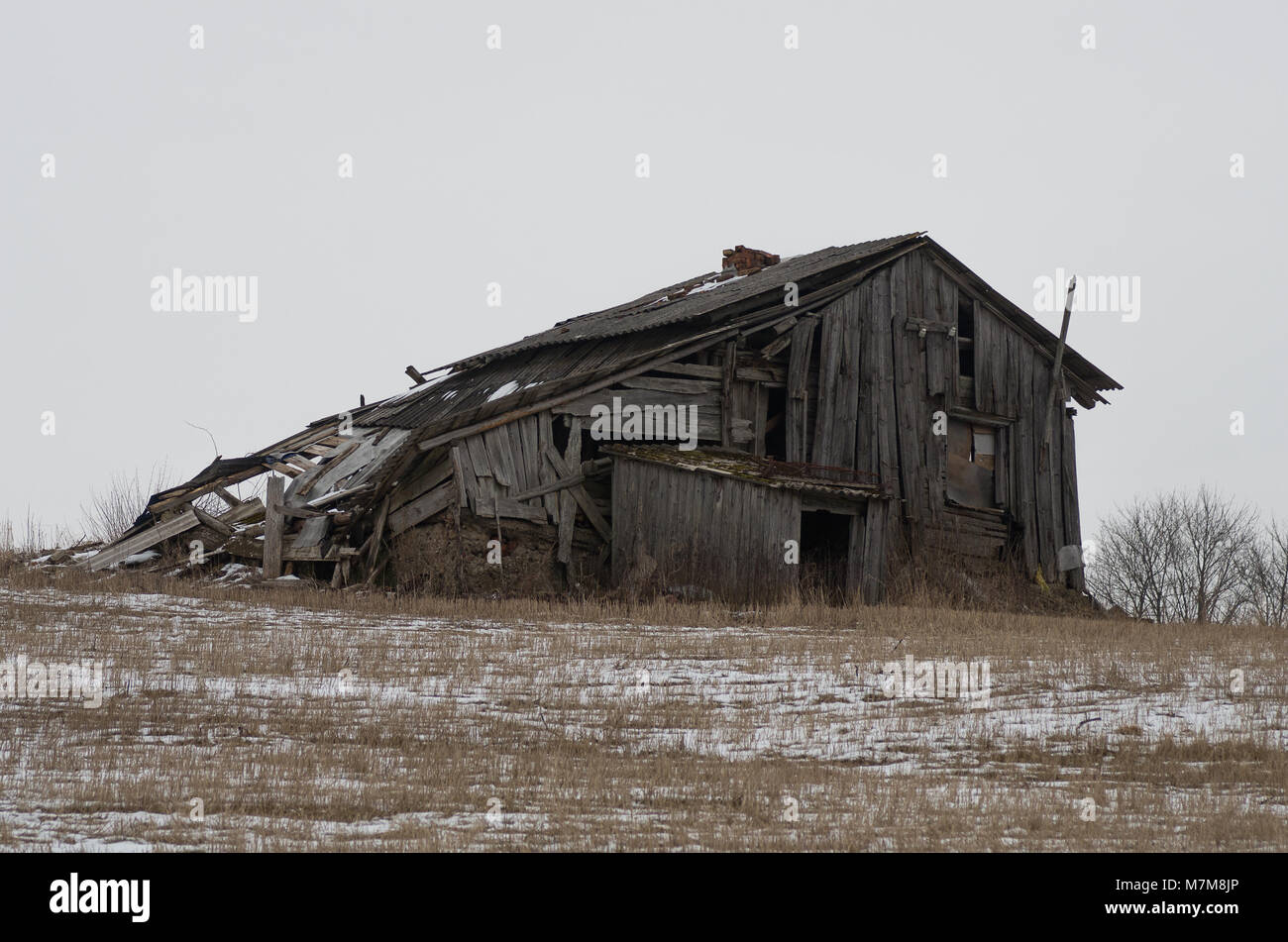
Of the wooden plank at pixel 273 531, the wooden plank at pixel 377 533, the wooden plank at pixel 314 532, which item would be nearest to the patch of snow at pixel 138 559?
the wooden plank at pixel 273 531

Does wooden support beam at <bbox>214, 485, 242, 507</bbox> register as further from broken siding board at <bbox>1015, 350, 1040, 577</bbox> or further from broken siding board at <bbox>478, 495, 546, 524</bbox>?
broken siding board at <bbox>1015, 350, 1040, 577</bbox>

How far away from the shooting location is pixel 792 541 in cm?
2338

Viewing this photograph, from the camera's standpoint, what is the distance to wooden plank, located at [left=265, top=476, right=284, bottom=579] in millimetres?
24844

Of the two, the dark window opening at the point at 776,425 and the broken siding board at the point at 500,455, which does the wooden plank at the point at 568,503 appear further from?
the dark window opening at the point at 776,425

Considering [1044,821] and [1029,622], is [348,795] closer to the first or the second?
[1044,821]

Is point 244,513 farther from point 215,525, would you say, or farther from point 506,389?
point 506,389

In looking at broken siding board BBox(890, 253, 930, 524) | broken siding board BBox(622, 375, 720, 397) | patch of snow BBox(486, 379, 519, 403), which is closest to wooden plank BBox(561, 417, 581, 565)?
broken siding board BBox(622, 375, 720, 397)

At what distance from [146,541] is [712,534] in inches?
418

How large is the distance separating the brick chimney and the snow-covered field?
16.2m

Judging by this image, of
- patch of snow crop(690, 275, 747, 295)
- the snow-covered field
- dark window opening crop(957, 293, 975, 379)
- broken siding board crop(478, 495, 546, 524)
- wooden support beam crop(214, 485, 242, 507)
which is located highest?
patch of snow crop(690, 275, 747, 295)

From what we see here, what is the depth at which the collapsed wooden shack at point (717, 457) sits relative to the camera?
78.5ft

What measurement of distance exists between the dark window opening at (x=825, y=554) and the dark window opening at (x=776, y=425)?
4.39 ft

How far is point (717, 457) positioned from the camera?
2538 centimetres

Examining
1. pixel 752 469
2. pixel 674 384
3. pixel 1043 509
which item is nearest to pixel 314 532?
pixel 674 384
